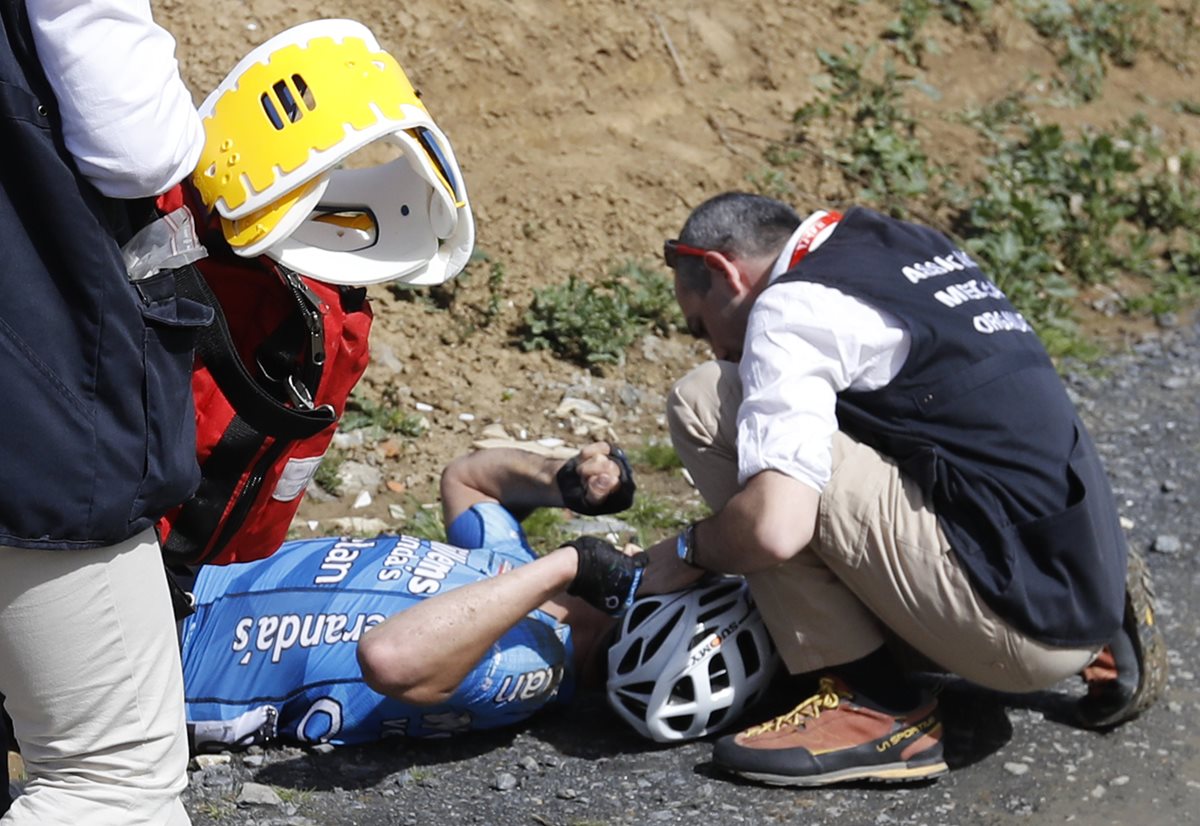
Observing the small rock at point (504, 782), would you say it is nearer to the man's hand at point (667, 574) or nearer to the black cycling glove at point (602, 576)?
the black cycling glove at point (602, 576)

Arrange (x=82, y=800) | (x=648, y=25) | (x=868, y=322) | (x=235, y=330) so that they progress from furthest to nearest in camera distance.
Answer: (x=648, y=25), (x=868, y=322), (x=235, y=330), (x=82, y=800)

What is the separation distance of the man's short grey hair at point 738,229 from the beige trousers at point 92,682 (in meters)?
2.04

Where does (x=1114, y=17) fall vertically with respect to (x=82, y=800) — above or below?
below

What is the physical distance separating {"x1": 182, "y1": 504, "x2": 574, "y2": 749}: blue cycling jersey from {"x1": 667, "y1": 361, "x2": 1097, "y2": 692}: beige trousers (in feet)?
1.99

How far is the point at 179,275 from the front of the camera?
2377 millimetres

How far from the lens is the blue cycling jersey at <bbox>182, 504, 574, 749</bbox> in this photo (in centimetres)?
361

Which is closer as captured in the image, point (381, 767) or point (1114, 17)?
point (381, 767)

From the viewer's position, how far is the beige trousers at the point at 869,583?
3570 millimetres

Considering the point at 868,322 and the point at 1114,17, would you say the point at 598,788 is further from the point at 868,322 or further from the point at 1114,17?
the point at 1114,17

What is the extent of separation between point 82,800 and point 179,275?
800 mm

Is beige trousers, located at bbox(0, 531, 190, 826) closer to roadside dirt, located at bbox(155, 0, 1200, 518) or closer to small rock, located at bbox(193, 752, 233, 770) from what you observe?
small rock, located at bbox(193, 752, 233, 770)

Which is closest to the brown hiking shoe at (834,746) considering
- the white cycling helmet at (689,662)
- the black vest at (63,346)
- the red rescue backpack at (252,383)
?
the white cycling helmet at (689,662)

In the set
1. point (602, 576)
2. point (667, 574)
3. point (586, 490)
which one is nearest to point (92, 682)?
point (602, 576)

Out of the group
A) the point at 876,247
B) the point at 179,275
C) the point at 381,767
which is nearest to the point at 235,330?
the point at 179,275
